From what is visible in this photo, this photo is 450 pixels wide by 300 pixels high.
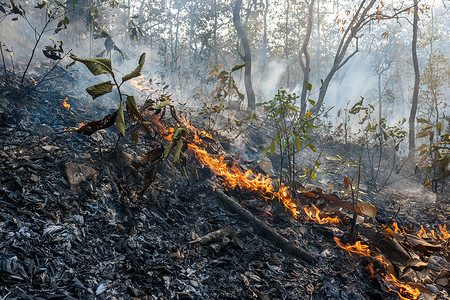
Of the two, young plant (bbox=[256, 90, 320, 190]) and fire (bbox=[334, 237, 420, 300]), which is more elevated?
young plant (bbox=[256, 90, 320, 190])

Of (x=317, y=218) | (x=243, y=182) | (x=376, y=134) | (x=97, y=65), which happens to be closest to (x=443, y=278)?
(x=317, y=218)

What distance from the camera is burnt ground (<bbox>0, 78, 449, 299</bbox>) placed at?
1.88m

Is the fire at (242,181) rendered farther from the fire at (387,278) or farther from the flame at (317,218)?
the fire at (387,278)

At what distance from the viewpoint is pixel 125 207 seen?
2727mm

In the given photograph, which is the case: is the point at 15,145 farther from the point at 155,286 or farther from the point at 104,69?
the point at 155,286

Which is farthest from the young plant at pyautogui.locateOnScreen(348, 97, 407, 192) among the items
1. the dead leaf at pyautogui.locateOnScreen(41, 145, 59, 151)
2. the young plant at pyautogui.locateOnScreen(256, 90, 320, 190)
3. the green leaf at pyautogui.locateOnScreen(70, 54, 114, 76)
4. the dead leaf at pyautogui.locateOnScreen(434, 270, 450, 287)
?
the dead leaf at pyautogui.locateOnScreen(41, 145, 59, 151)

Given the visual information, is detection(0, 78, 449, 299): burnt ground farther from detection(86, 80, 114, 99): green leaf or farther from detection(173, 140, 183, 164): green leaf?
detection(86, 80, 114, 99): green leaf

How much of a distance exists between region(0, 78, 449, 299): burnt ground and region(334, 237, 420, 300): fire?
77mm

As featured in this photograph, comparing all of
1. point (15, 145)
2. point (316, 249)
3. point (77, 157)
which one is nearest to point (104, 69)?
point (77, 157)

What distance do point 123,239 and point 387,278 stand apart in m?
2.66

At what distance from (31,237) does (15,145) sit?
4.54 ft

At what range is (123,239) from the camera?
237 centimetres

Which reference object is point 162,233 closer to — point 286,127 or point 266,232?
point 266,232

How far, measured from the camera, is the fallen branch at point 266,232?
2.76m
